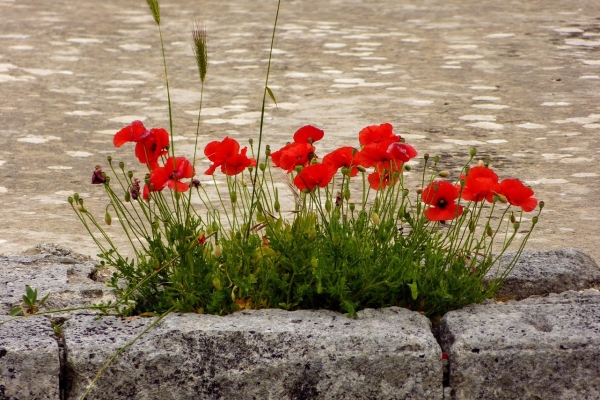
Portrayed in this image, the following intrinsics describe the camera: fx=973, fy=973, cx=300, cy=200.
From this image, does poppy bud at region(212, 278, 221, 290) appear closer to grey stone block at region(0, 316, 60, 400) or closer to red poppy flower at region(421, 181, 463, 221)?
grey stone block at region(0, 316, 60, 400)

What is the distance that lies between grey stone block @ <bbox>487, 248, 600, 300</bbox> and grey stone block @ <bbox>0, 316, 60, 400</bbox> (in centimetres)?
124

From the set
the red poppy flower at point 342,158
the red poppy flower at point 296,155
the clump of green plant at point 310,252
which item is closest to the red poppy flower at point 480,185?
the clump of green plant at point 310,252

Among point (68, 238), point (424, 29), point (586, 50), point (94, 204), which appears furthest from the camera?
point (424, 29)

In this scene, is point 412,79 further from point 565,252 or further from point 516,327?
point 516,327

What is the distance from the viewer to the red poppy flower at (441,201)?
2.44 meters

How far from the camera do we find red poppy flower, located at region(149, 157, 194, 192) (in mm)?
2469

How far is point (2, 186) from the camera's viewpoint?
4.55m

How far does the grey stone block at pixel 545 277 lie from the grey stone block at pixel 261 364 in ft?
1.80

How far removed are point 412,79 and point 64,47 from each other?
3.00 meters

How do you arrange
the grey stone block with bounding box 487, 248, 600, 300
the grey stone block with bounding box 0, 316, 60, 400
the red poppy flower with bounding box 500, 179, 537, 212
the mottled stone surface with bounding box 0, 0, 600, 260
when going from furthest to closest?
the mottled stone surface with bounding box 0, 0, 600, 260
the grey stone block with bounding box 487, 248, 600, 300
the red poppy flower with bounding box 500, 179, 537, 212
the grey stone block with bounding box 0, 316, 60, 400

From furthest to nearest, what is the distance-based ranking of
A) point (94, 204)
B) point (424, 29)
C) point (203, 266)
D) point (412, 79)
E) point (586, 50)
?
point (424, 29)
point (586, 50)
point (412, 79)
point (94, 204)
point (203, 266)

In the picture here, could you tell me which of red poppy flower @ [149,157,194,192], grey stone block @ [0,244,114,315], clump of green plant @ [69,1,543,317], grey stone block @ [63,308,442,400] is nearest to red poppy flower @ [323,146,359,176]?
clump of green plant @ [69,1,543,317]

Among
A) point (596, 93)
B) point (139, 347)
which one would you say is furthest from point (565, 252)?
point (596, 93)

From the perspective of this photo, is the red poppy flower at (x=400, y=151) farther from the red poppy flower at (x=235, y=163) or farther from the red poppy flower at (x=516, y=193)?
the red poppy flower at (x=235, y=163)
